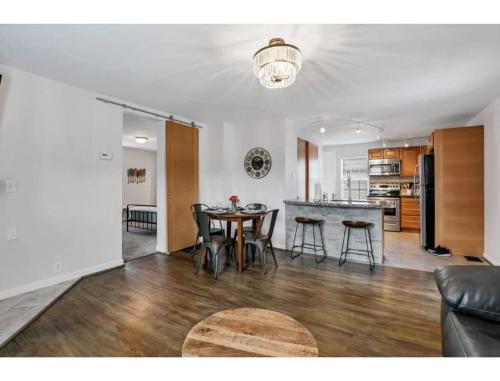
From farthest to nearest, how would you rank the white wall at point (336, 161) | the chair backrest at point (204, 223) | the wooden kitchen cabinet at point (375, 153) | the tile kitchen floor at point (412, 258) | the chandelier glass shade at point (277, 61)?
the white wall at point (336, 161), the wooden kitchen cabinet at point (375, 153), the tile kitchen floor at point (412, 258), the chair backrest at point (204, 223), the chandelier glass shade at point (277, 61)

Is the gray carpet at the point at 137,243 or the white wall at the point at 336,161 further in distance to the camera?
the white wall at the point at 336,161

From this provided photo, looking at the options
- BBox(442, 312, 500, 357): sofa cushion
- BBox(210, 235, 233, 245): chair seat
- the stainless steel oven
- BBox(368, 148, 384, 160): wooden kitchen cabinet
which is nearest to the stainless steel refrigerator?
the stainless steel oven

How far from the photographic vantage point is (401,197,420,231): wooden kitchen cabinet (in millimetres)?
6218

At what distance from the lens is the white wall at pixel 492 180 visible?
11.3 feet

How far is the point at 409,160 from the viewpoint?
6398 millimetres

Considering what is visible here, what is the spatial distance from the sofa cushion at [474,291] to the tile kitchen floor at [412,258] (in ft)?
8.64

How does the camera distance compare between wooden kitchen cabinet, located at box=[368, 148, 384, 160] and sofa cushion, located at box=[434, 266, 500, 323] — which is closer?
sofa cushion, located at box=[434, 266, 500, 323]

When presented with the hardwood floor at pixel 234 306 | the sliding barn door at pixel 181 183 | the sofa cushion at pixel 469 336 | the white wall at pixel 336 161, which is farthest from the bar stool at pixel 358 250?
the white wall at pixel 336 161

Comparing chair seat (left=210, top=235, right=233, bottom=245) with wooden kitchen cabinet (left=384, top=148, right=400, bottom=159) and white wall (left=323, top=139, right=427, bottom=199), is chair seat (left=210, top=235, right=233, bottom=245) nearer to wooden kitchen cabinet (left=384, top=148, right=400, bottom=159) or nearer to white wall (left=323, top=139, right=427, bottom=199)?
white wall (left=323, top=139, right=427, bottom=199)

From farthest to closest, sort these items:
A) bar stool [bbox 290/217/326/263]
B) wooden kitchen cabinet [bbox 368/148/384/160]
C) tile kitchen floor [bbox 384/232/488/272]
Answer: wooden kitchen cabinet [bbox 368/148/384/160]
bar stool [bbox 290/217/326/263]
tile kitchen floor [bbox 384/232/488/272]

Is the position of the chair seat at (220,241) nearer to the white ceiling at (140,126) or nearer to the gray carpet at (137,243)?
the gray carpet at (137,243)

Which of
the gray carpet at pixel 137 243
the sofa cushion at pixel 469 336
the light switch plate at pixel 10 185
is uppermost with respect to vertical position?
the light switch plate at pixel 10 185

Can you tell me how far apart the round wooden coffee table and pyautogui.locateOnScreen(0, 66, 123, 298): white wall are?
8.73ft

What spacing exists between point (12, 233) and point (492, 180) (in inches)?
253
